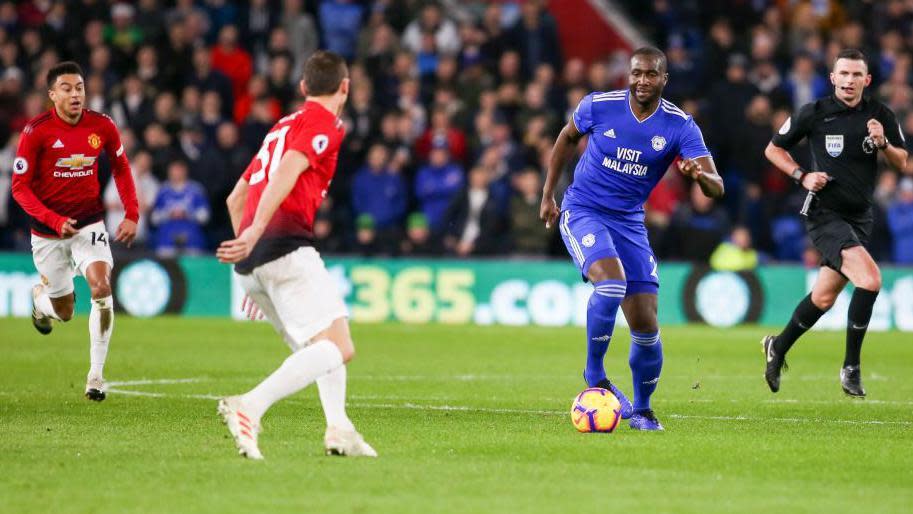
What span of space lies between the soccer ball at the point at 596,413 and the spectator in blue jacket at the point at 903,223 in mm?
13426

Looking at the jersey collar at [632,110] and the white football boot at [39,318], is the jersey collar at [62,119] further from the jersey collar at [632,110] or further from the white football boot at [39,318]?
the jersey collar at [632,110]

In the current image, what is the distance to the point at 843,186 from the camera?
1216 cm

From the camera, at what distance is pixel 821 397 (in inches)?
500

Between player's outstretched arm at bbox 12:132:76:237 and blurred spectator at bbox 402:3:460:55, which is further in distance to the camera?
blurred spectator at bbox 402:3:460:55

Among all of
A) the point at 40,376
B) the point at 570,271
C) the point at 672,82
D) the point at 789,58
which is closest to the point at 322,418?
the point at 40,376

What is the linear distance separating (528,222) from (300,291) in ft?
46.6

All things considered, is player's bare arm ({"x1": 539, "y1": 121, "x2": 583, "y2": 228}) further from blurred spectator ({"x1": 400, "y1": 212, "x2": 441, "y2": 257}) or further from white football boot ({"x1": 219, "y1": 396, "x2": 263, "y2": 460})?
blurred spectator ({"x1": 400, "y1": 212, "x2": 441, "y2": 257})

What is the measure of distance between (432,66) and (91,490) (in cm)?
1823

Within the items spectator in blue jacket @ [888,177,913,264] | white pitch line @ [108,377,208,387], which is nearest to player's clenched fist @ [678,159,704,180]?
white pitch line @ [108,377,208,387]

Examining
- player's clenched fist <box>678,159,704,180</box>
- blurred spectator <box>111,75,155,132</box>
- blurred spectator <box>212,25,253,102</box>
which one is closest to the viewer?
player's clenched fist <box>678,159,704,180</box>

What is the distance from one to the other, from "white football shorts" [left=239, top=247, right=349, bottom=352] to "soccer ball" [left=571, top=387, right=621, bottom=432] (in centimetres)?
211

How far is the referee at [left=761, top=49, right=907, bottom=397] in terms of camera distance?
11898 millimetres

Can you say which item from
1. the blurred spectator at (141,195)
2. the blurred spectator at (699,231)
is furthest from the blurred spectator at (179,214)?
the blurred spectator at (699,231)

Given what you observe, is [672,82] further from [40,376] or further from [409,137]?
[40,376]
